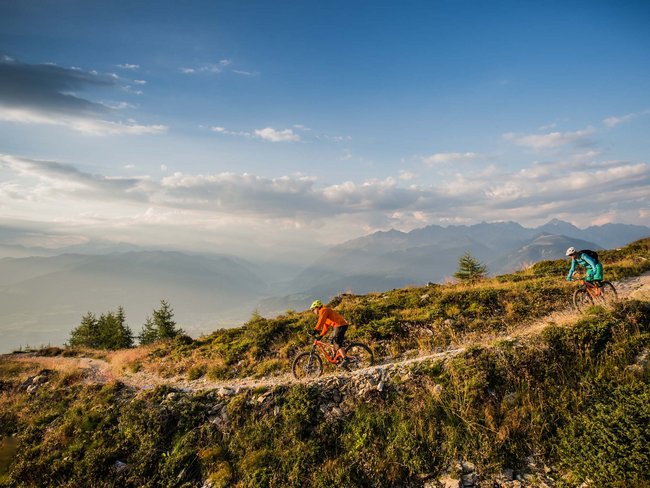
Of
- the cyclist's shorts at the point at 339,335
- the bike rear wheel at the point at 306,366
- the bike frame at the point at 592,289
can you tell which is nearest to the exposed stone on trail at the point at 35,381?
the bike rear wheel at the point at 306,366

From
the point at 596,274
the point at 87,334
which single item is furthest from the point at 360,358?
the point at 87,334

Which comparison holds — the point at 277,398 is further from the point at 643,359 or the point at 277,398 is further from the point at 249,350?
the point at 643,359

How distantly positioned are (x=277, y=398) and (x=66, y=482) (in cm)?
702

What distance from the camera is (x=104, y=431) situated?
40.0 feet

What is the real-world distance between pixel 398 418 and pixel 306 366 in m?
4.60

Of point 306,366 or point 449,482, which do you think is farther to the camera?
point 306,366

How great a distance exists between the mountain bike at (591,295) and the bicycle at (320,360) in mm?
10204

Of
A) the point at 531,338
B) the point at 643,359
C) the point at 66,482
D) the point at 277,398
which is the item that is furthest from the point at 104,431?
the point at 643,359

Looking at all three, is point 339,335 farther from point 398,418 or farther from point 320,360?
point 398,418

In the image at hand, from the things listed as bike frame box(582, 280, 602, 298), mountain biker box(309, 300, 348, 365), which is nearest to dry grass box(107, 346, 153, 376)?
mountain biker box(309, 300, 348, 365)

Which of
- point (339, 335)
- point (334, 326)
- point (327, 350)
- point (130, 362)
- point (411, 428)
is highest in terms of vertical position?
point (334, 326)

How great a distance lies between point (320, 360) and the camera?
13336 mm

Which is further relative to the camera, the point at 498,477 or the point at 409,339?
the point at 409,339

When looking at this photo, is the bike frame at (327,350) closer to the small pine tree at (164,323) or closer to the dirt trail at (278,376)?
the dirt trail at (278,376)
